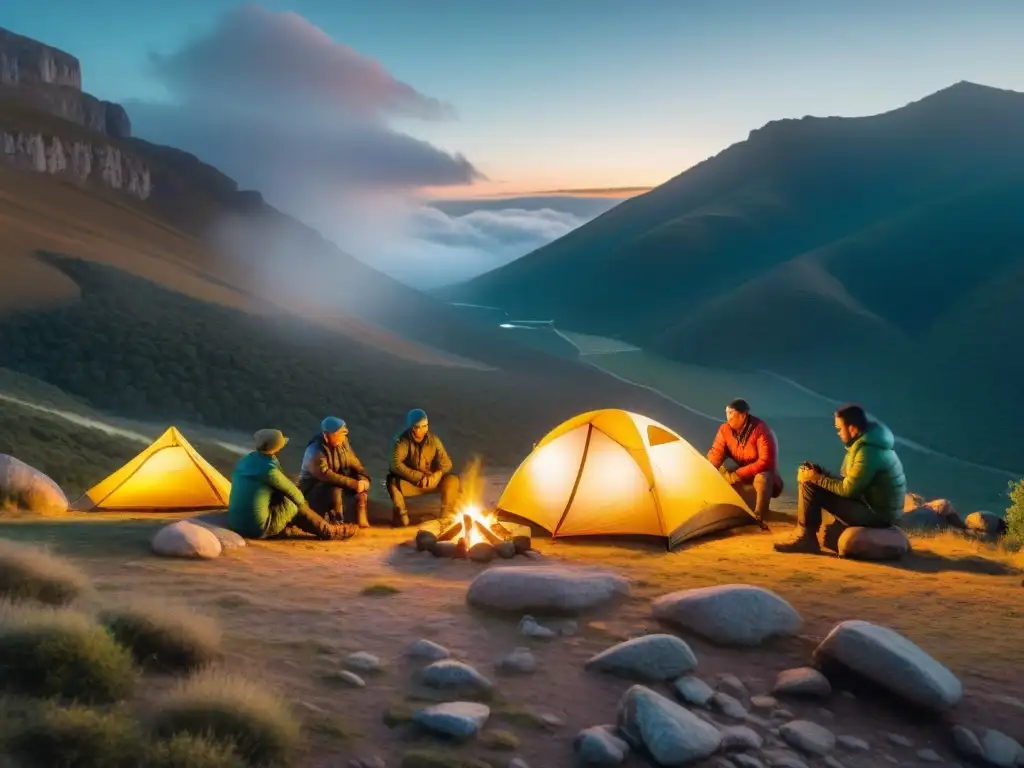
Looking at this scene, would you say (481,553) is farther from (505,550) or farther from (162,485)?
(162,485)

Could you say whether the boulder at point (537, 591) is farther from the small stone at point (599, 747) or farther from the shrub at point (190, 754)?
the shrub at point (190, 754)

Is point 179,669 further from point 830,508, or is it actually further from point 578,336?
point 578,336

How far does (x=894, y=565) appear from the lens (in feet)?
34.4

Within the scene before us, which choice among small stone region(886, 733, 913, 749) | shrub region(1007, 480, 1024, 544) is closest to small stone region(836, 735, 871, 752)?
small stone region(886, 733, 913, 749)

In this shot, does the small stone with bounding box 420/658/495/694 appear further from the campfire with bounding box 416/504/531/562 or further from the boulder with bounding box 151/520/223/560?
the boulder with bounding box 151/520/223/560

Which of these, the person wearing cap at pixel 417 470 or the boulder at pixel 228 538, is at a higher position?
the person wearing cap at pixel 417 470

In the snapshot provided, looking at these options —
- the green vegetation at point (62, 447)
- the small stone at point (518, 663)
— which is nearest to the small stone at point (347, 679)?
the small stone at point (518, 663)

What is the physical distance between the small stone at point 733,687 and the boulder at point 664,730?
2.25 ft

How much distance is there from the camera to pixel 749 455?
44.1ft

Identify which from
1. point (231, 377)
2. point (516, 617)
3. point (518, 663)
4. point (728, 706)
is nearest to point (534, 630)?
point (516, 617)

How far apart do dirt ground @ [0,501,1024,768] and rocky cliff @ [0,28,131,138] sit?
173869mm

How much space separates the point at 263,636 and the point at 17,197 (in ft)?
334

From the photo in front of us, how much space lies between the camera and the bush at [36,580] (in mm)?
6637

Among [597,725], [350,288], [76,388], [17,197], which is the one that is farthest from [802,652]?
[350,288]
